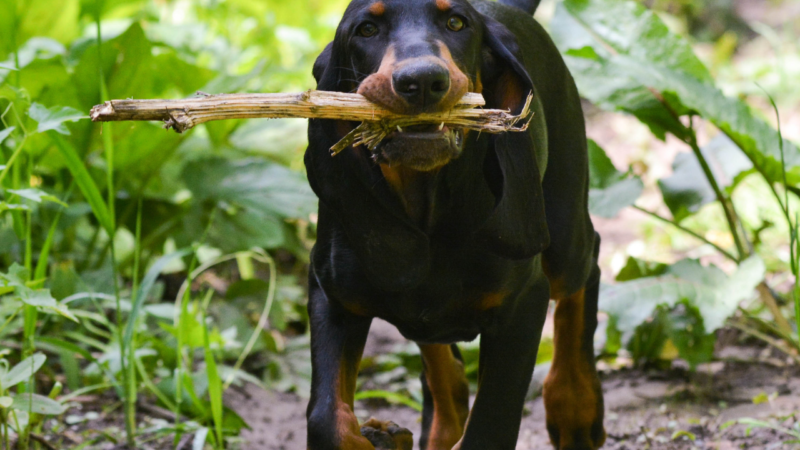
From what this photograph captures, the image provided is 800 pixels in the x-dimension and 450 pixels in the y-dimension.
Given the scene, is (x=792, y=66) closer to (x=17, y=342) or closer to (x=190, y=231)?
(x=190, y=231)

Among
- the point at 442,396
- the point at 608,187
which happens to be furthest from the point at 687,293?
the point at 442,396

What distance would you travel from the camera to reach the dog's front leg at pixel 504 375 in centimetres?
270

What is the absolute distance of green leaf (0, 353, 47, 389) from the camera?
2.60 meters

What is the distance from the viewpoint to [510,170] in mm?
2568

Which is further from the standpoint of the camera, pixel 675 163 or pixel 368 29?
pixel 675 163

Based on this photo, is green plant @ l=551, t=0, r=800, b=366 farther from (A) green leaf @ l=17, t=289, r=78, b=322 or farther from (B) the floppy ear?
(A) green leaf @ l=17, t=289, r=78, b=322

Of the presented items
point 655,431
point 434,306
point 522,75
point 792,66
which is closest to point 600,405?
point 655,431

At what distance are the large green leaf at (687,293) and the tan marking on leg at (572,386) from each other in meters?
0.53

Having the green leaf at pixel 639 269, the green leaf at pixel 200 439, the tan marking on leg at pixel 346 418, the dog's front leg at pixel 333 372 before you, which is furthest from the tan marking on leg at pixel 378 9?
the green leaf at pixel 639 269

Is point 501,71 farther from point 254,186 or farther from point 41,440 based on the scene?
point 254,186

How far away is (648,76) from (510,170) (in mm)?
1802

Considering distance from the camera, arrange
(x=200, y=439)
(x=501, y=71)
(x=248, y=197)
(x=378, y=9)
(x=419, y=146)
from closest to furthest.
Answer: (x=419, y=146) → (x=378, y=9) → (x=501, y=71) → (x=200, y=439) → (x=248, y=197)

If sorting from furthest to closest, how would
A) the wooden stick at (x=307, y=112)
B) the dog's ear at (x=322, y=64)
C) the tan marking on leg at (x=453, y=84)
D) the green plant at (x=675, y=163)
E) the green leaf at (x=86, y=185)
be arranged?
1. the green plant at (x=675, y=163)
2. the green leaf at (x=86, y=185)
3. the dog's ear at (x=322, y=64)
4. the tan marking on leg at (x=453, y=84)
5. the wooden stick at (x=307, y=112)

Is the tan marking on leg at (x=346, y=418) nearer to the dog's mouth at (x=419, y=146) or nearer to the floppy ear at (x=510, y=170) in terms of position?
the floppy ear at (x=510, y=170)
